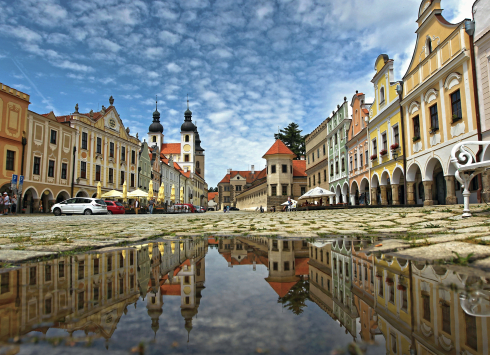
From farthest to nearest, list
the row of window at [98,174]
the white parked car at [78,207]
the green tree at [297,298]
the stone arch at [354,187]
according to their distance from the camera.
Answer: the row of window at [98,174] < the stone arch at [354,187] < the white parked car at [78,207] < the green tree at [297,298]

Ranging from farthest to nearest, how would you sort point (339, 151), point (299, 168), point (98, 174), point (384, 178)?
point (299, 168) < point (98, 174) < point (339, 151) < point (384, 178)

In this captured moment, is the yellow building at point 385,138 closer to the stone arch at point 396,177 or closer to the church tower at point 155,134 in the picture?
the stone arch at point 396,177

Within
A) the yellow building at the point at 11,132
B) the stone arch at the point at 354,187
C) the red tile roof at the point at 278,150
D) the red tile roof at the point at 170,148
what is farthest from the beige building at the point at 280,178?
the red tile roof at the point at 170,148

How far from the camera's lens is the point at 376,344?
106 centimetres

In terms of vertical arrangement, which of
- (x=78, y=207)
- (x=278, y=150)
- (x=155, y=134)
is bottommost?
(x=78, y=207)

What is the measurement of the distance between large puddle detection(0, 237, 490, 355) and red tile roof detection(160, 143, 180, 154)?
3400 inches

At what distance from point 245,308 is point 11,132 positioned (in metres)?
29.8

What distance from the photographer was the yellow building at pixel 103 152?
32812mm

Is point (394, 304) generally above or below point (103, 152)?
below

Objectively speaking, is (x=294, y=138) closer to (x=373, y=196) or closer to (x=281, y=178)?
(x=281, y=178)

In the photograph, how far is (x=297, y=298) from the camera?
62.6 inches

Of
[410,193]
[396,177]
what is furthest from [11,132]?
[410,193]

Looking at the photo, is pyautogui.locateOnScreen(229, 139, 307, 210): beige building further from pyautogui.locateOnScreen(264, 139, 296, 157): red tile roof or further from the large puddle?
the large puddle

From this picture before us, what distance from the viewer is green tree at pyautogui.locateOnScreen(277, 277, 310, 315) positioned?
1.44 m
